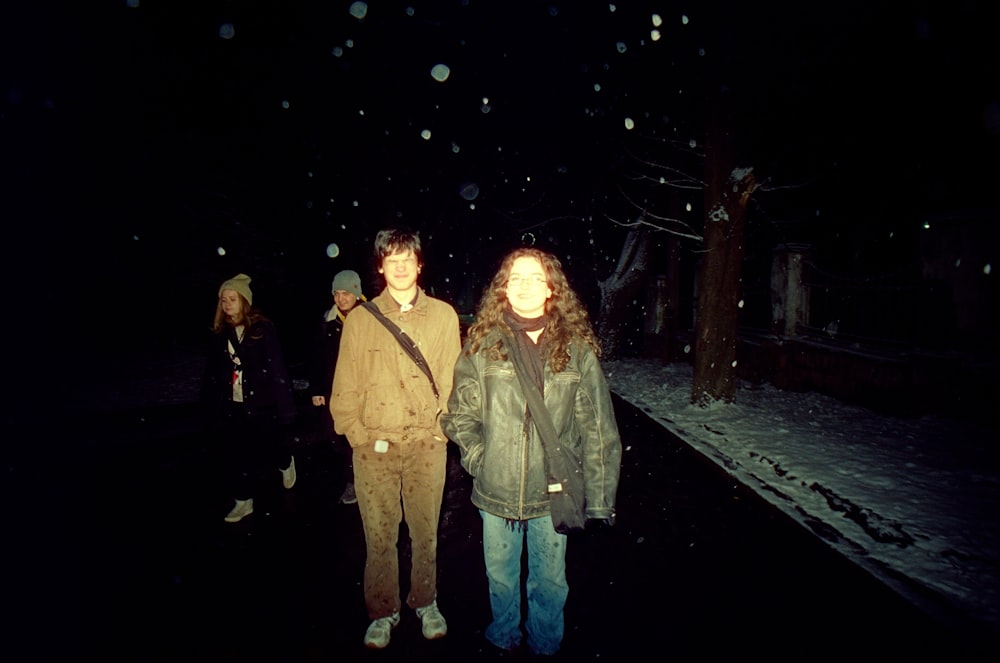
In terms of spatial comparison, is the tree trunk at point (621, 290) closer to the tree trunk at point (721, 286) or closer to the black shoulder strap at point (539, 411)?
the tree trunk at point (721, 286)

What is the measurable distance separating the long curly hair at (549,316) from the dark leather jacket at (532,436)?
51 millimetres

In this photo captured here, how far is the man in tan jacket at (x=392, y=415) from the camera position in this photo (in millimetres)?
3020

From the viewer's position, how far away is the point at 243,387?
4.65 m

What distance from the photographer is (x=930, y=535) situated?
13.8 feet

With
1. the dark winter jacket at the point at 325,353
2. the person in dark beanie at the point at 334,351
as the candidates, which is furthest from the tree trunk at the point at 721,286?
the dark winter jacket at the point at 325,353

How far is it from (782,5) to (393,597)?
10386 millimetres

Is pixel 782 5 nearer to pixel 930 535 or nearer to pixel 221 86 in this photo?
pixel 930 535

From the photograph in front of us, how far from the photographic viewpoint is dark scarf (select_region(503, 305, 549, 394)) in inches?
104

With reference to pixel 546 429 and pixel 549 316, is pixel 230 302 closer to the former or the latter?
pixel 549 316

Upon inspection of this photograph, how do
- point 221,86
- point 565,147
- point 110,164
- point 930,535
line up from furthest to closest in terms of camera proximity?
point 565,147, point 221,86, point 110,164, point 930,535

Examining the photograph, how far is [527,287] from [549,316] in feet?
0.67

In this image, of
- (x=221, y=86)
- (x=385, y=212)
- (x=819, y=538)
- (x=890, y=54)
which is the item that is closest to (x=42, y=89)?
(x=221, y=86)

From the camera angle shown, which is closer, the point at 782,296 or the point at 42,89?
the point at 782,296

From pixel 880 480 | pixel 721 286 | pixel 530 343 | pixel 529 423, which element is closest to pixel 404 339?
pixel 530 343
